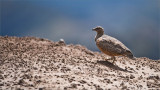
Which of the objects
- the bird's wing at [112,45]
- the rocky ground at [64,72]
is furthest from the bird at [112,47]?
the rocky ground at [64,72]

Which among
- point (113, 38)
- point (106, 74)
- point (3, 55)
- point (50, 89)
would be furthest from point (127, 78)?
point (3, 55)

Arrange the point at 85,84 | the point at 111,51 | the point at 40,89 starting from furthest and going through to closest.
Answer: the point at 111,51, the point at 85,84, the point at 40,89

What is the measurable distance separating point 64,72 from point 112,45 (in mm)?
2523

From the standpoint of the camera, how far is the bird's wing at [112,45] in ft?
30.0

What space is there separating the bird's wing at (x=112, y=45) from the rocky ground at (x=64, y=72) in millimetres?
683

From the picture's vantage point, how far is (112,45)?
9.23 meters

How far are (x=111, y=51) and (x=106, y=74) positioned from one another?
4.52 ft

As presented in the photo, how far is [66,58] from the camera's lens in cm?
941

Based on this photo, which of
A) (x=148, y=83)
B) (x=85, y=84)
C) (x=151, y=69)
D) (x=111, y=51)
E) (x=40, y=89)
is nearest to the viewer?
(x=40, y=89)

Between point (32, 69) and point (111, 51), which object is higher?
point (111, 51)

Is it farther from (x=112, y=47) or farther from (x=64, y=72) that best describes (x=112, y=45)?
(x=64, y=72)

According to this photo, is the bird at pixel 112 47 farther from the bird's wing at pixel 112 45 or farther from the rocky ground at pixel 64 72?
the rocky ground at pixel 64 72

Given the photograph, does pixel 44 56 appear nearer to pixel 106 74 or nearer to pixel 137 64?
pixel 106 74

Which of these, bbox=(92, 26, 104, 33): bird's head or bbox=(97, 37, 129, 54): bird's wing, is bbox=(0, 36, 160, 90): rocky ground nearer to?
bbox=(97, 37, 129, 54): bird's wing
